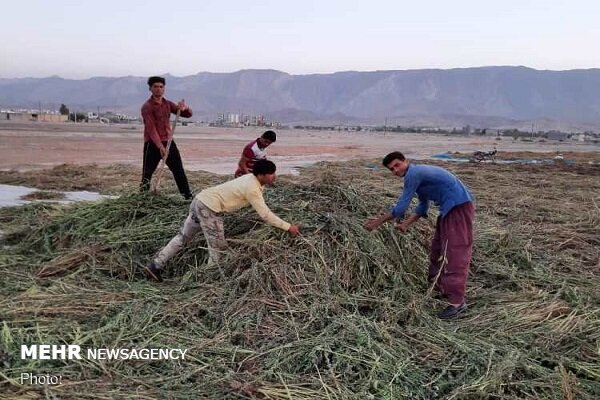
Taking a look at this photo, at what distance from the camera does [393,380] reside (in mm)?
2764

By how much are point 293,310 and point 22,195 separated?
588cm

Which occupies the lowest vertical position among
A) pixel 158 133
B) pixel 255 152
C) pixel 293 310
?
pixel 293 310

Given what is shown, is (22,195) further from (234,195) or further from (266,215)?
(266,215)

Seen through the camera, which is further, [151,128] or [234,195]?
[151,128]

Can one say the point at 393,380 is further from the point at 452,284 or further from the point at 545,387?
the point at 452,284

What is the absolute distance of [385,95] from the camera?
160 meters

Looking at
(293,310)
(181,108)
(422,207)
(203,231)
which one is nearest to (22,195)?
(181,108)

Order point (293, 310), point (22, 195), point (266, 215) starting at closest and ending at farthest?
point (293, 310)
point (266, 215)
point (22, 195)

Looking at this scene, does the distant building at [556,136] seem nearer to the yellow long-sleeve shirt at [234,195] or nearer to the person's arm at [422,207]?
the person's arm at [422,207]

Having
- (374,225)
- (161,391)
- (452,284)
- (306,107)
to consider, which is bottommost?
(161,391)

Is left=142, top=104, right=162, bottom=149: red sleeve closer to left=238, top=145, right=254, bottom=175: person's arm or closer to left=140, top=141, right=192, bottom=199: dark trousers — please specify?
left=140, top=141, right=192, bottom=199: dark trousers

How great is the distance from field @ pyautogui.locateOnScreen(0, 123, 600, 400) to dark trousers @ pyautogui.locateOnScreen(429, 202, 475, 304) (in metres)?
0.15

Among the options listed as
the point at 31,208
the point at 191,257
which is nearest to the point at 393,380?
the point at 191,257

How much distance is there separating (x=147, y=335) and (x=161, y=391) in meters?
0.57
